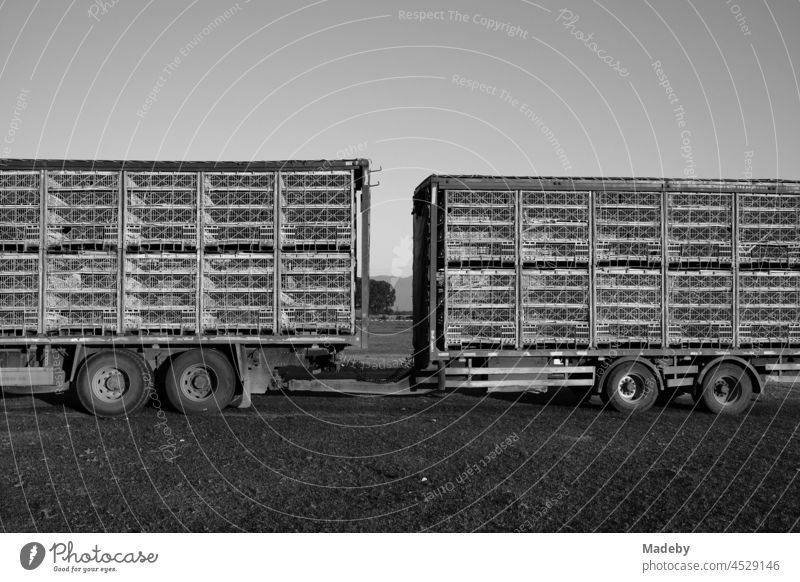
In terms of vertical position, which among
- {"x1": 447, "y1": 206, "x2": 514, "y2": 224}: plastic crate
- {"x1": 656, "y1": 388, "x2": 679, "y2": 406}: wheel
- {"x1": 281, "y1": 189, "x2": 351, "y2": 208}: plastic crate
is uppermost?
{"x1": 281, "y1": 189, "x2": 351, "y2": 208}: plastic crate

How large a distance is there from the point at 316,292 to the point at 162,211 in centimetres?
389

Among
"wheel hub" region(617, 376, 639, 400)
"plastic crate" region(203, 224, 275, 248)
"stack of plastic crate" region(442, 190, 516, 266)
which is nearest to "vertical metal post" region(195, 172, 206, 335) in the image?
"plastic crate" region(203, 224, 275, 248)

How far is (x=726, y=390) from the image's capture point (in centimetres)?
1470

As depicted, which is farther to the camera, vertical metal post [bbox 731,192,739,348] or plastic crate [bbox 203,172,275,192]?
vertical metal post [bbox 731,192,739,348]

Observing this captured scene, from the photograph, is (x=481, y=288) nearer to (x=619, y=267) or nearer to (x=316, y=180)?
(x=619, y=267)

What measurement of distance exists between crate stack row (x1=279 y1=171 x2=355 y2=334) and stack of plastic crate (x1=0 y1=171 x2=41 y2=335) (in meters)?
5.46

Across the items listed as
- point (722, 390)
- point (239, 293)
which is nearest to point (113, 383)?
point (239, 293)

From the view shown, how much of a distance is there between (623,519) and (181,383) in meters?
9.80

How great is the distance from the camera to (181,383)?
13828 millimetres

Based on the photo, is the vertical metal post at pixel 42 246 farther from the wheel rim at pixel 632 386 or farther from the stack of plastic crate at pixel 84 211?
the wheel rim at pixel 632 386

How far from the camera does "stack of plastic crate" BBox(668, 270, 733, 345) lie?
1458 centimetres

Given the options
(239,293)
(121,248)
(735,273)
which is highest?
(121,248)
